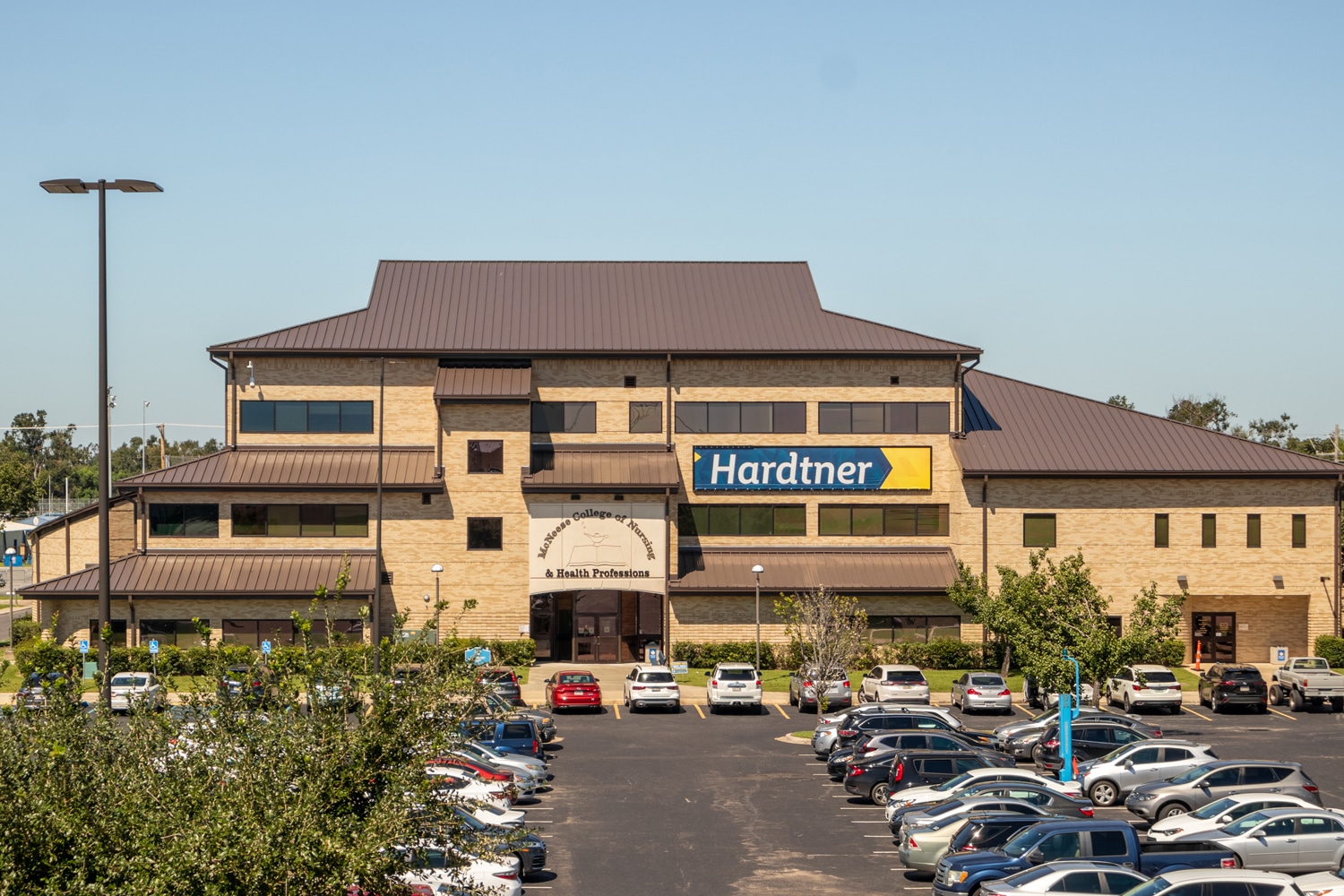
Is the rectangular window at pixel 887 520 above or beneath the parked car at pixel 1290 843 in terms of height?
above

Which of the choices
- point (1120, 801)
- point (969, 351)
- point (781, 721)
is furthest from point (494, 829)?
point (969, 351)

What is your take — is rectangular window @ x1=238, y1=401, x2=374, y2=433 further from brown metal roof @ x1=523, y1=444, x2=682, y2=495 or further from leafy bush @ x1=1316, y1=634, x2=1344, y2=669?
leafy bush @ x1=1316, y1=634, x2=1344, y2=669

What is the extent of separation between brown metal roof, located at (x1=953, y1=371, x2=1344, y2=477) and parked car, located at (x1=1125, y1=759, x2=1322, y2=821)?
2772 centimetres

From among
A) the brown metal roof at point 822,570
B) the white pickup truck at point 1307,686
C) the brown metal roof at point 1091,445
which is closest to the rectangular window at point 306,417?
the brown metal roof at point 822,570

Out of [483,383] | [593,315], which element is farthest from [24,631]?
[593,315]

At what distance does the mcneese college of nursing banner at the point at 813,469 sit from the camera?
192ft

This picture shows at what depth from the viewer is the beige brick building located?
56.8 metres

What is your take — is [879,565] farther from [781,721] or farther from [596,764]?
[596,764]

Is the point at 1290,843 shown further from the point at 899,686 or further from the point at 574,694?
the point at 574,694

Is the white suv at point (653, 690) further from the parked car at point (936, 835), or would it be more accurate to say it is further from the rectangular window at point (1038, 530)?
the parked car at point (936, 835)

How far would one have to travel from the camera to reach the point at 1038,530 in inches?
2292

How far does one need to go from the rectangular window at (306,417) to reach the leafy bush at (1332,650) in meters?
39.3

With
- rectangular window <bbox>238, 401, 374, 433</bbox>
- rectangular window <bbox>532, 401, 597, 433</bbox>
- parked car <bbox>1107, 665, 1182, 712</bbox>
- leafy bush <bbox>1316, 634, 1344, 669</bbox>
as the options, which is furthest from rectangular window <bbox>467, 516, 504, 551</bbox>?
leafy bush <bbox>1316, 634, 1344, 669</bbox>

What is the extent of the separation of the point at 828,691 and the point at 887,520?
1312cm
